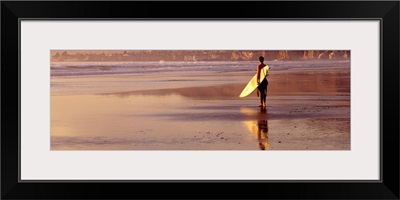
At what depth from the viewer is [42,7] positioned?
538 inches

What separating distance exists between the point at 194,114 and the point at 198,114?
0.18 metres

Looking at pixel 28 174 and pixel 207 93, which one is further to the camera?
pixel 207 93

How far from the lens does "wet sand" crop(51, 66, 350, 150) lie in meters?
13.9

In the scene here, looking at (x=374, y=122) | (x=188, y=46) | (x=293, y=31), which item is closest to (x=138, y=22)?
(x=188, y=46)

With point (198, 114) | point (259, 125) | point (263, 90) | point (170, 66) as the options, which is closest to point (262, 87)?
point (263, 90)

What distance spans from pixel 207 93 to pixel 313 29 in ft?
4.71

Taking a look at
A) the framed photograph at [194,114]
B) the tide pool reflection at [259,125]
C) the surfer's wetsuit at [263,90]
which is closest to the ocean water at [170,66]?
the framed photograph at [194,114]

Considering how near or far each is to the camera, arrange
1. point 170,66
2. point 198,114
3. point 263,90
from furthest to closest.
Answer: point 170,66, point 198,114, point 263,90

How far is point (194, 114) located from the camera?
14.1 metres

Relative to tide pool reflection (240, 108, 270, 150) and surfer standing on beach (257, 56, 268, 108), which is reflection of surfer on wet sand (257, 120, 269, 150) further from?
surfer standing on beach (257, 56, 268, 108)

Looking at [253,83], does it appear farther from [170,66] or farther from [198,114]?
[170,66]

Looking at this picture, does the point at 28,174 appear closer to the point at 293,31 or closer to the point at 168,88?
the point at 168,88

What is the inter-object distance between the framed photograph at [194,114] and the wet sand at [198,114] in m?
0.02

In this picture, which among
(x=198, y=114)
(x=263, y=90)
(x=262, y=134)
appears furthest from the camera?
(x=198, y=114)
